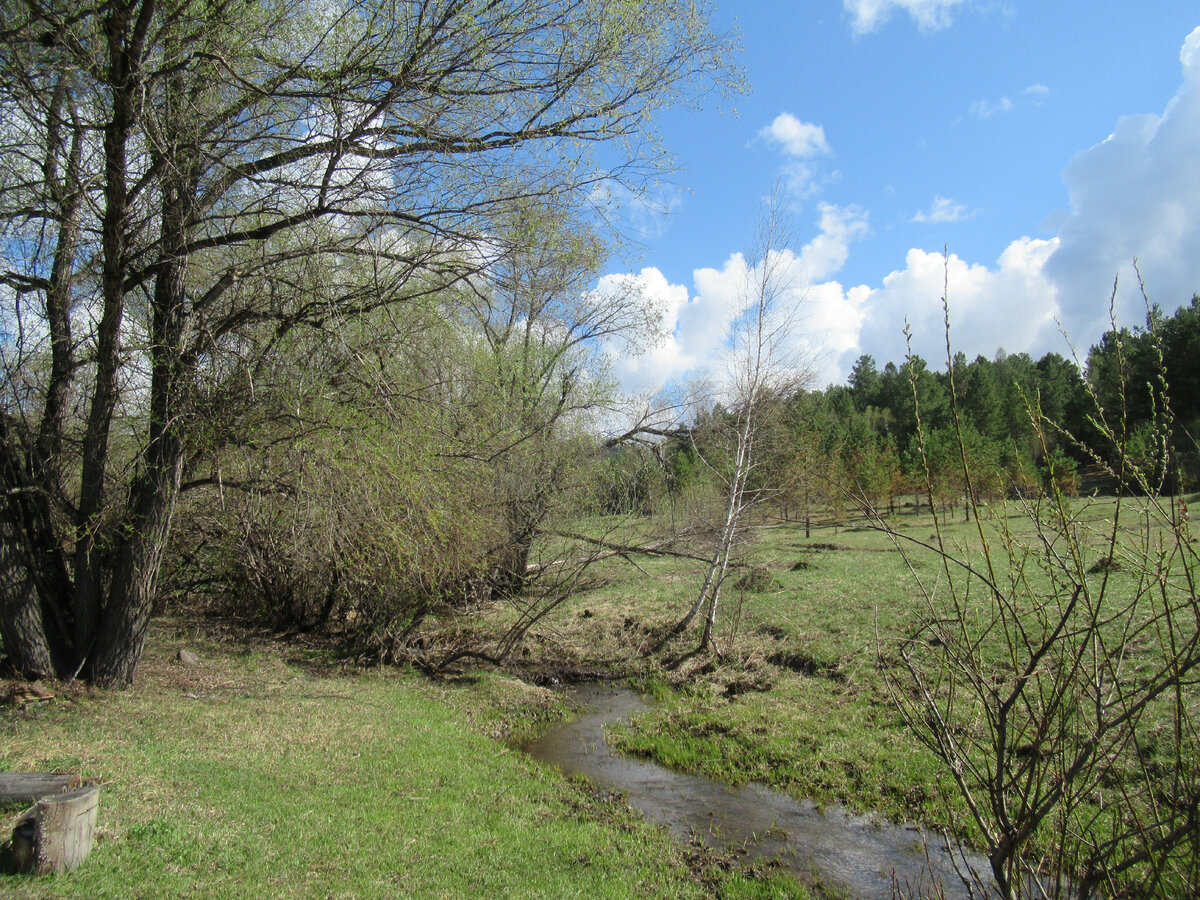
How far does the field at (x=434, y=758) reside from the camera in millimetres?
4898

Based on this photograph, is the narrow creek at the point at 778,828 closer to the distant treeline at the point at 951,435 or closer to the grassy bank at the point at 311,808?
the grassy bank at the point at 311,808

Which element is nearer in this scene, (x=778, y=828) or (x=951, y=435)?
(x=778, y=828)

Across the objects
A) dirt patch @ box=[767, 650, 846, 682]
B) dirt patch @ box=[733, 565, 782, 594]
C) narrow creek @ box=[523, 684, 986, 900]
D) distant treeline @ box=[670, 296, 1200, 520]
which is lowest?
narrow creek @ box=[523, 684, 986, 900]

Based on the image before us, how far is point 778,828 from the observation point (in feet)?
22.4

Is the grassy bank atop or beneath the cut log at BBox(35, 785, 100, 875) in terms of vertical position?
beneath

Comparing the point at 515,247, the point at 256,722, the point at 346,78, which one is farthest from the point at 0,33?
the point at 256,722

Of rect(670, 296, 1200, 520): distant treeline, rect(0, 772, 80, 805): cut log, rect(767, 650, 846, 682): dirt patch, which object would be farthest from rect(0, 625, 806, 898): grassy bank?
rect(670, 296, 1200, 520): distant treeline

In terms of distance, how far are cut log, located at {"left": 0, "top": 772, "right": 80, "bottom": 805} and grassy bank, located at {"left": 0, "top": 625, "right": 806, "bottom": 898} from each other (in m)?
0.41

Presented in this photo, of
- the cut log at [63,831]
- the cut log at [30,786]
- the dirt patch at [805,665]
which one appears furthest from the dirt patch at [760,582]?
the cut log at [63,831]

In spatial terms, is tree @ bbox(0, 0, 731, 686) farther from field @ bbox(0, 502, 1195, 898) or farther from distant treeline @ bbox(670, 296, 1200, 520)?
distant treeline @ bbox(670, 296, 1200, 520)

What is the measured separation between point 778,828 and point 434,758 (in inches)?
153

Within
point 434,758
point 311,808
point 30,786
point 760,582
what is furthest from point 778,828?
point 760,582

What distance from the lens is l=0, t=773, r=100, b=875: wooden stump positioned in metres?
4.02

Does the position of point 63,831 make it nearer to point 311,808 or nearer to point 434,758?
point 311,808
